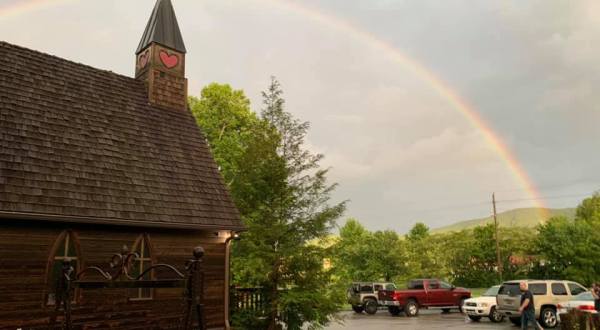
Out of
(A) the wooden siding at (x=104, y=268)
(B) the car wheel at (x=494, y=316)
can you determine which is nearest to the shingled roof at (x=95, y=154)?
(A) the wooden siding at (x=104, y=268)

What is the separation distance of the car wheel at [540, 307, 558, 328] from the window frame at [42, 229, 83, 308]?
54.2 ft

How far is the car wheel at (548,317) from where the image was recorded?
18.0 meters

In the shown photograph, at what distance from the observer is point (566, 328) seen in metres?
12.8

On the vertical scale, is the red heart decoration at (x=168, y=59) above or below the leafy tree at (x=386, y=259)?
above

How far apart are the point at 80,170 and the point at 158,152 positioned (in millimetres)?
2795

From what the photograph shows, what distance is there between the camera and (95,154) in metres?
12.2

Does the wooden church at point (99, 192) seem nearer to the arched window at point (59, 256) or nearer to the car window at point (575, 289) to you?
the arched window at point (59, 256)

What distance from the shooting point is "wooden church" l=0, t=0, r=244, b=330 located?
10125 millimetres

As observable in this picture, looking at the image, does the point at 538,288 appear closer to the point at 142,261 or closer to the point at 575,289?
the point at 575,289

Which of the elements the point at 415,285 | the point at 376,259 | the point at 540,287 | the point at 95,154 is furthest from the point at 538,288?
the point at 376,259

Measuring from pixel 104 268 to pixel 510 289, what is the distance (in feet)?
49.3

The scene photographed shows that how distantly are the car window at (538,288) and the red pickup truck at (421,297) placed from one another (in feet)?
23.2

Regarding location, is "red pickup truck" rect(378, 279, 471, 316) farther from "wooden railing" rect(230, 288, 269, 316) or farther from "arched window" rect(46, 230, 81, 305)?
"arched window" rect(46, 230, 81, 305)

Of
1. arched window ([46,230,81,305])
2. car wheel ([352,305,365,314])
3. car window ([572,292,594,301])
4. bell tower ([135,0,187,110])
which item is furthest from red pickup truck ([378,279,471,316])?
arched window ([46,230,81,305])
